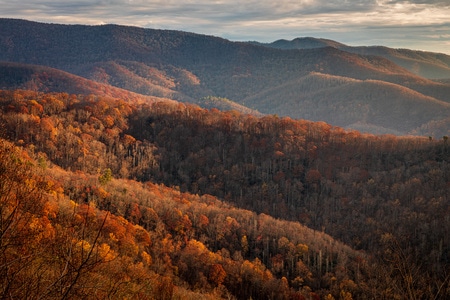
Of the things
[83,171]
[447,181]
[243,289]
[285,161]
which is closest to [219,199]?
[285,161]

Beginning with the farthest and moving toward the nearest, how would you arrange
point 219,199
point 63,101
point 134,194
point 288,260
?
point 63,101, point 219,199, point 134,194, point 288,260

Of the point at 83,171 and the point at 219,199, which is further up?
the point at 83,171

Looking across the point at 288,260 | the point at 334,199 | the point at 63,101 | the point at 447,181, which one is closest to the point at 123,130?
the point at 63,101

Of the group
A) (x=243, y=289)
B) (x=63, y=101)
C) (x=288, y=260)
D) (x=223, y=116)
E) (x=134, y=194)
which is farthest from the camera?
(x=223, y=116)

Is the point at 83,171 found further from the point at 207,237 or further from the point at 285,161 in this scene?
the point at 285,161

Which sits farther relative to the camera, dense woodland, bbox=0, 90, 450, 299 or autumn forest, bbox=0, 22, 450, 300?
dense woodland, bbox=0, 90, 450, 299

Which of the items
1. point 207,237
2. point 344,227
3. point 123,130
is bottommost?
point 344,227

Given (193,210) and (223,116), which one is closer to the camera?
(193,210)

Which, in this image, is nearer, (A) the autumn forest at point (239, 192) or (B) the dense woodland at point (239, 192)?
(A) the autumn forest at point (239, 192)
